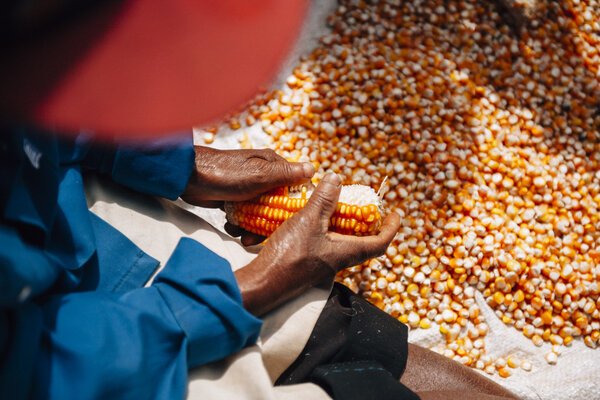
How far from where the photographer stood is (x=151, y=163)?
5.19ft

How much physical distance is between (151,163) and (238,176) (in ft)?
1.12

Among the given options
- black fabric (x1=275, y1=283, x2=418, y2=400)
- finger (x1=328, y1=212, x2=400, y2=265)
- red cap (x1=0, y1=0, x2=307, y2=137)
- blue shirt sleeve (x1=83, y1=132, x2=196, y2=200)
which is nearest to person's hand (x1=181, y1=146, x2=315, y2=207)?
blue shirt sleeve (x1=83, y1=132, x2=196, y2=200)

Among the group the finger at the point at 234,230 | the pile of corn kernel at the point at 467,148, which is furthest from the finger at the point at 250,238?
the pile of corn kernel at the point at 467,148

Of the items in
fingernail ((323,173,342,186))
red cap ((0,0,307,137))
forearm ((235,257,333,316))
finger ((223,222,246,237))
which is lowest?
finger ((223,222,246,237))

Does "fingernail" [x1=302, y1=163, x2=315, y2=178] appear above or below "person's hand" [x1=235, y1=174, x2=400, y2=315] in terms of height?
above

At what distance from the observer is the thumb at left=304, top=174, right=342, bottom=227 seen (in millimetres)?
1544

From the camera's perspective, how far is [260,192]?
1.77m

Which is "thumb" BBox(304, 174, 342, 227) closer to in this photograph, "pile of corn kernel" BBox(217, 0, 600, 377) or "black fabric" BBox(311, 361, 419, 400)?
"black fabric" BBox(311, 361, 419, 400)

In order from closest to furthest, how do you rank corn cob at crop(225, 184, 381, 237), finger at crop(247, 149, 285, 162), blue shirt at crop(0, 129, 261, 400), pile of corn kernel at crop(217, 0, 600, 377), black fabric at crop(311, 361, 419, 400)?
blue shirt at crop(0, 129, 261, 400) < black fabric at crop(311, 361, 419, 400) < corn cob at crop(225, 184, 381, 237) < finger at crop(247, 149, 285, 162) < pile of corn kernel at crop(217, 0, 600, 377)

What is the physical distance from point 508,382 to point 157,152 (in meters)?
2.12

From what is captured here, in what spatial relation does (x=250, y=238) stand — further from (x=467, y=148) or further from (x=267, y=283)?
(x=467, y=148)

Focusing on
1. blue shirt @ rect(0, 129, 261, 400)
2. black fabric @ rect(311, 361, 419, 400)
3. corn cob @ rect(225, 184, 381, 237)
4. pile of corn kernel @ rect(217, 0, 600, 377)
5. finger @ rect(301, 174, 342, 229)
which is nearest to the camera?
blue shirt @ rect(0, 129, 261, 400)

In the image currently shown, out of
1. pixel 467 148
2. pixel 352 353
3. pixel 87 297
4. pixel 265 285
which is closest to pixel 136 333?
pixel 87 297

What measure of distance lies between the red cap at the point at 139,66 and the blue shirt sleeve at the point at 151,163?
3.25 ft
